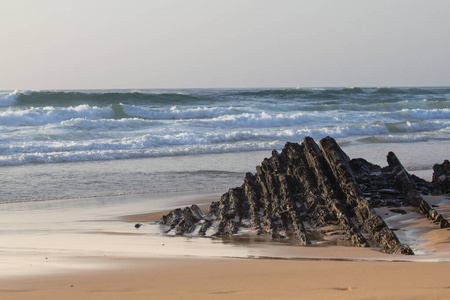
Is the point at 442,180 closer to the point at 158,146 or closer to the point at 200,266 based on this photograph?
the point at 200,266

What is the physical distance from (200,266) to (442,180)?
498 cm

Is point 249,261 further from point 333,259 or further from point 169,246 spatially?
point 169,246

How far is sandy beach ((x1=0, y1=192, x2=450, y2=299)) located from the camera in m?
4.09

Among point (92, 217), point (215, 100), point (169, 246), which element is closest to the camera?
point (169, 246)

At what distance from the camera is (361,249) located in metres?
5.82

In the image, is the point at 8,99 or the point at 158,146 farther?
the point at 8,99

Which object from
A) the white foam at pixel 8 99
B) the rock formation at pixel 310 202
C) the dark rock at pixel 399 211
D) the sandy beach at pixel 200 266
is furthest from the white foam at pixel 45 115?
the dark rock at pixel 399 211

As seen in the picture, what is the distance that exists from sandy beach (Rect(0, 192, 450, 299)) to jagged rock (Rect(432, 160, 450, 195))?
49cm

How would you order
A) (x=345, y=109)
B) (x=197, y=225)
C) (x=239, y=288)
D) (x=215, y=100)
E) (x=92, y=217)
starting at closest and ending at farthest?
(x=239, y=288) → (x=197, y=225) → (x=92, y=217) → (x=345, y=109) → (x=215, y=100)

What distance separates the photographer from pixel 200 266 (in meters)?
5.09

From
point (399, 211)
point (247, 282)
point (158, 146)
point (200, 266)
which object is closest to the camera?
point (247, 282)

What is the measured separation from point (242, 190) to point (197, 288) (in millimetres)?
3641

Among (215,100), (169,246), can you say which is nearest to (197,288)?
(169,246)

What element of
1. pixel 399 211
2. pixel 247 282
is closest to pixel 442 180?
pixel 399 211
